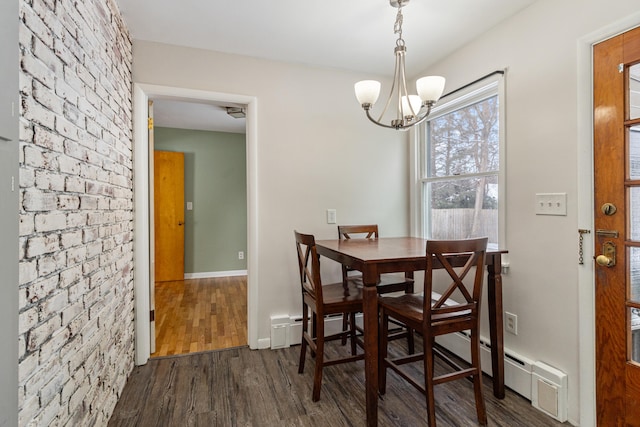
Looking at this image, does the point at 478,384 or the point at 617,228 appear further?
the point at 478,384

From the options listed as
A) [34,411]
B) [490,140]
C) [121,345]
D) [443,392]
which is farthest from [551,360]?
[121,345]

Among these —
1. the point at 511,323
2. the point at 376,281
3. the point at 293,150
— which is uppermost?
the point at 293,150

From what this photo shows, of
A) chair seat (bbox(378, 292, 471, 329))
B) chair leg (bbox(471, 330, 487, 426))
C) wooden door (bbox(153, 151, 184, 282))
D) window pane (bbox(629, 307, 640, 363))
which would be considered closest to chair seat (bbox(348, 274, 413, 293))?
chair seat (bbox(378, 292, 471, 329))

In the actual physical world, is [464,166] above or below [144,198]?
above

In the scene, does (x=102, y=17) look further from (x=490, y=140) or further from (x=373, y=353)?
(x=490, y=140)

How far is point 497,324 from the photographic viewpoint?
1828mm

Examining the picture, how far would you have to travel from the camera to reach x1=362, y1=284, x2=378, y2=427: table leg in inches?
63.0

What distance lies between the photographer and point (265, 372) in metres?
2.21

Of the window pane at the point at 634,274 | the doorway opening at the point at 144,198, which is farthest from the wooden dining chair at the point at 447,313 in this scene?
the doorway opening at the point at 144,198

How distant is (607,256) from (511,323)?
0.70m

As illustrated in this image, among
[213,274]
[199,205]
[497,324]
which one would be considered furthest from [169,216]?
[497,324]

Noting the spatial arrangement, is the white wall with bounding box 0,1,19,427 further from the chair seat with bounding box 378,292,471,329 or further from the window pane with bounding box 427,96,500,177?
the window pane with bounding box 427,96,500,177

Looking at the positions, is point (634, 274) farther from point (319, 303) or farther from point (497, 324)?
point (319, 303)

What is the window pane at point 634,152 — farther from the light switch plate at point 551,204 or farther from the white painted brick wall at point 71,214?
the white painted brick wall at point 71,214
